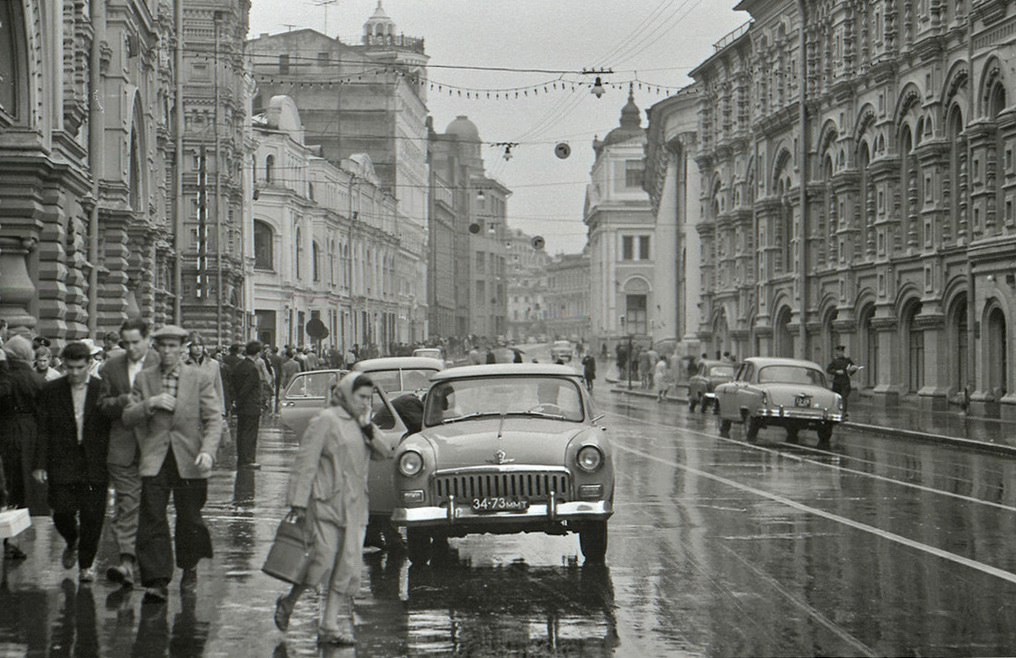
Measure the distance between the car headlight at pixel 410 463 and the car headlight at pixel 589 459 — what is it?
1285 millimetres

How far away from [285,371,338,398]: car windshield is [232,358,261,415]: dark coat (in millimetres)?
4812

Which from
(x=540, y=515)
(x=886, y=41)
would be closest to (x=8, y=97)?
(x=540, y=515)

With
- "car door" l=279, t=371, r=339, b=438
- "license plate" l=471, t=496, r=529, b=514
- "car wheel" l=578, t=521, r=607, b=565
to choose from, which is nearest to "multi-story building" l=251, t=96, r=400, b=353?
"car door" l=279, t=371, r=339, b=438

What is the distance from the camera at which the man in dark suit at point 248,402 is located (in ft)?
75.5

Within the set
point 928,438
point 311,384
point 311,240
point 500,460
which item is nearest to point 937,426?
point 928,438

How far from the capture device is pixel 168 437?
11445mm

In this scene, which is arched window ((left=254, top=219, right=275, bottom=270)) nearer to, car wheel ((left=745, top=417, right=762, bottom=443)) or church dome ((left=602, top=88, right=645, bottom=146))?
car wheel ((left=745, top=417, right=762, bottom=443))

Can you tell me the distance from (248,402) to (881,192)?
30.9m

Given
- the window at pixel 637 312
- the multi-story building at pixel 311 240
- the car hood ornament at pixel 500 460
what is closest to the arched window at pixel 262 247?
the multi-story building at pixel 311 240

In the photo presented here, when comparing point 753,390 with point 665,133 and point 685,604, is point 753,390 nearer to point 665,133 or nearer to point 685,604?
point 685,604

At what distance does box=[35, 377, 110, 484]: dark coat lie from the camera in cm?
1198

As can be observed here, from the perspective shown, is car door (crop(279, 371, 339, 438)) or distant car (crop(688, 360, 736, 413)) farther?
distant car (crop(688, 360, 736, 413))

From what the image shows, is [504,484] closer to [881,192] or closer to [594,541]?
[594,541]

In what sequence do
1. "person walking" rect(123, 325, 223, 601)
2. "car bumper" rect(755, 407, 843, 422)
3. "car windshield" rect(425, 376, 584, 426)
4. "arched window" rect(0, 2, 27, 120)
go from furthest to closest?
"car bumper" rect(755, 407, 843, 422)
"arched window" rect(0, 2, 27, 120)
"car windshield" rect(425, 376, 584, 426)
"person walking" rect(123, 325, 223, 601)
